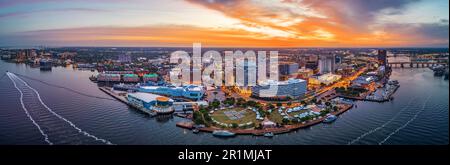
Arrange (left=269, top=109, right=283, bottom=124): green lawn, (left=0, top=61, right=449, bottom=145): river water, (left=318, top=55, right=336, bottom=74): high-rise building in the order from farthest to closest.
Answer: (left=318, top=55, right=336, bottom=74): high-rise building, (left=269, top=109, right=283, bottom=124): green lawn, (left=0, top=61, right=449, bottom=145): river water

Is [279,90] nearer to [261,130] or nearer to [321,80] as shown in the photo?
[261,130]

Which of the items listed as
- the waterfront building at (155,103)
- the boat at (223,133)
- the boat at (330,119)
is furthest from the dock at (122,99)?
the boat at (330,119)

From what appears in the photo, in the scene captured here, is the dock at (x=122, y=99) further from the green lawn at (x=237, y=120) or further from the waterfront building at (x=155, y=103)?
the green lawn at (x=237, y=120)

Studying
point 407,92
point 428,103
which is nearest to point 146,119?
point 428,103

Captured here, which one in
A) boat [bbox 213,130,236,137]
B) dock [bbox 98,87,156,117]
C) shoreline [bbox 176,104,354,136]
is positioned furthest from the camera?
dock [bbox 98,87,156,117]

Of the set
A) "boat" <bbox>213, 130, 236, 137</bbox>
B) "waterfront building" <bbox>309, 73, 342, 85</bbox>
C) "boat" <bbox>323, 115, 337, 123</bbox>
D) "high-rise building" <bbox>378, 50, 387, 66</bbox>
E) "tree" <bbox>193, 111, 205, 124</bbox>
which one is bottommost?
"boat" <bbox>213, 130, 236, 137</bbox>

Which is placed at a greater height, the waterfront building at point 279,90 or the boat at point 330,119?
the waterfront building at point 279,90

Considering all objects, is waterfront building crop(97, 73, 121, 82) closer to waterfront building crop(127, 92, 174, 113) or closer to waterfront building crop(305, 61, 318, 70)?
waterfront building crop(127, 92, 174, 113)

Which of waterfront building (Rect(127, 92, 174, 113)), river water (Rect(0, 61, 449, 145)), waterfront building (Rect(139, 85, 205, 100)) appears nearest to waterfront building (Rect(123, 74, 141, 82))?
waterfront building (Rect(139, 85, 205, 100))
